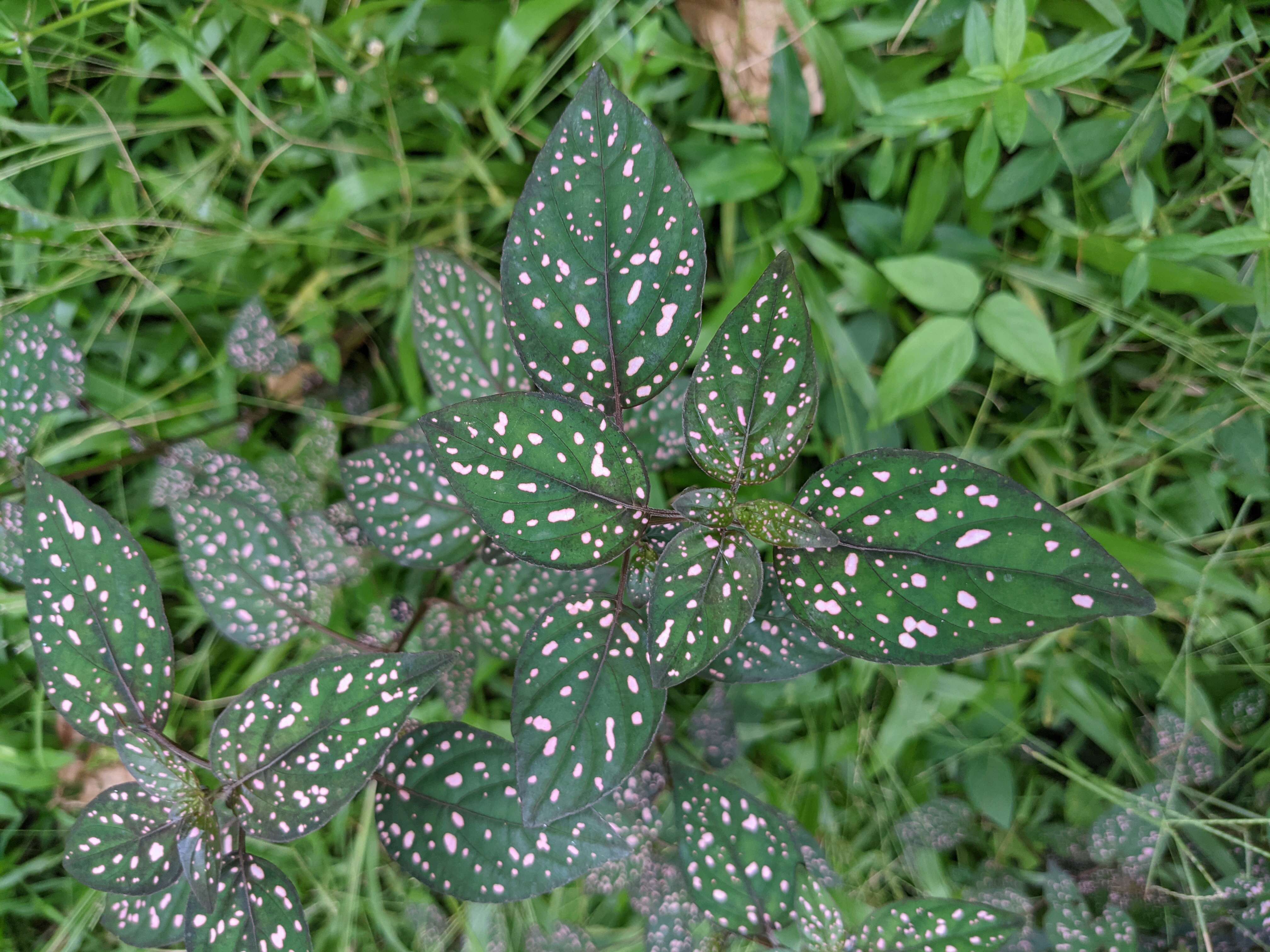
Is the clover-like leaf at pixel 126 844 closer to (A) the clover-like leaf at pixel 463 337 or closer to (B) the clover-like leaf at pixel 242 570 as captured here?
(B) the clover-like leaf at pixel 242 570

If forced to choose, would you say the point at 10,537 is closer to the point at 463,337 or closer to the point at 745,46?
the point at 463,337

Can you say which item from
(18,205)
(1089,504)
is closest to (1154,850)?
(1089,504)

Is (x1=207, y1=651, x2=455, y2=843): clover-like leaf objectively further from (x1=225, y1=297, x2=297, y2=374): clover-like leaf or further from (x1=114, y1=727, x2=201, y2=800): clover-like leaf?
(x1=225, y1=297, x2=297, y2=374): clover-like leaf

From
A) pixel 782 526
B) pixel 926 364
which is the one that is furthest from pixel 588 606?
pixel 926 364

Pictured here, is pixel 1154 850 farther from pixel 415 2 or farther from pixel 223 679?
pixel 415 2

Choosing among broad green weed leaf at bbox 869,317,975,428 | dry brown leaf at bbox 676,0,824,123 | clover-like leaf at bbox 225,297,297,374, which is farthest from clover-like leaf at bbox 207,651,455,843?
dry brown leaf at bbox 676,0,824,123
